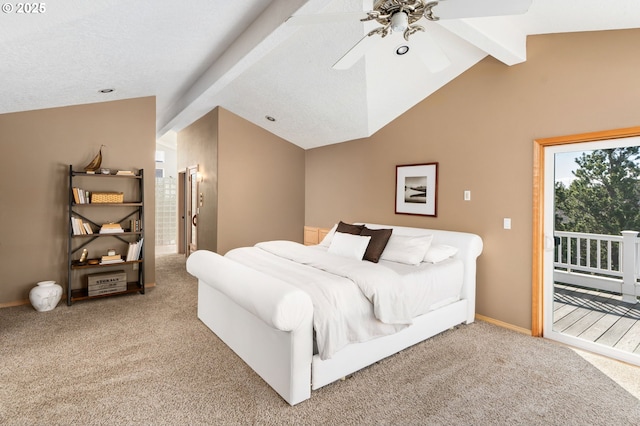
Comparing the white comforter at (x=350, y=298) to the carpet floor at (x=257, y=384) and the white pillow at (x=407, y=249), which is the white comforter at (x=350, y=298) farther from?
the white pillow at (x=407, y=249)

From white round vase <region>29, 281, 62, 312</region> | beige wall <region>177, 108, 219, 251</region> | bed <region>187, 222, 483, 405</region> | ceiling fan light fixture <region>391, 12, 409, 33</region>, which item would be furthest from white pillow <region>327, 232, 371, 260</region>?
white round vase <region>29, 281, 62, 312</region>

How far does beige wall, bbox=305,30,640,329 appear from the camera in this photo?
2.82 m

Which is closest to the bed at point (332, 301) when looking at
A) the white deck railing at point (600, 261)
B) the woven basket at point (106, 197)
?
the white deck railing at point (600, 261)

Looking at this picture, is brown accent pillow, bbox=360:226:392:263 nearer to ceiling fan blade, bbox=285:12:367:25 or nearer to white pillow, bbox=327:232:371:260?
white pillow, bbox=327:232:371:260

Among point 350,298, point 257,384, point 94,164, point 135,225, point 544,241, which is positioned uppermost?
point 94,164

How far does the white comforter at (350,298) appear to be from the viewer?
227 centimetres

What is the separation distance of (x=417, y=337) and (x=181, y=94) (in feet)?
15.1

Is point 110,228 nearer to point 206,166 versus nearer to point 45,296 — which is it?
point 45,296

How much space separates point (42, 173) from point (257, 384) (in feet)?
12.2

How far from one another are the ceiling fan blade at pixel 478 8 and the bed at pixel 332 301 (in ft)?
5.94

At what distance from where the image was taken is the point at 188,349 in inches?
114

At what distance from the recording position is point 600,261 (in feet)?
9.69

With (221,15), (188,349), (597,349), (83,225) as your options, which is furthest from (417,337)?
(83,225)

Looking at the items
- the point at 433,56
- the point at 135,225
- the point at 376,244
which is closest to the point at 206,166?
the point at 135,225
